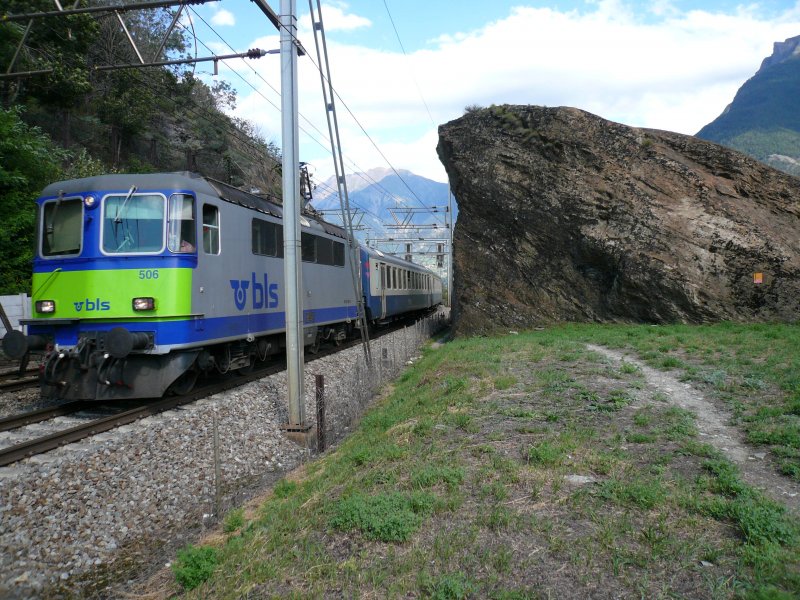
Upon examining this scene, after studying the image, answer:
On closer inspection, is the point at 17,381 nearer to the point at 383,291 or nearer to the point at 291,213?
the point at 291,213

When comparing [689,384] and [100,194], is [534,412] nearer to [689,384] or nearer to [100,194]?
[689,384]

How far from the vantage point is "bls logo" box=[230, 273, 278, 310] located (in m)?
10.4

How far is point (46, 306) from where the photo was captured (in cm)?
→ 870

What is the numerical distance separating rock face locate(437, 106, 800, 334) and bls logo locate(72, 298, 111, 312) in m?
14.2

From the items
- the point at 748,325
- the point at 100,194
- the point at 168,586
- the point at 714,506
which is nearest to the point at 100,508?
the point at 168,586

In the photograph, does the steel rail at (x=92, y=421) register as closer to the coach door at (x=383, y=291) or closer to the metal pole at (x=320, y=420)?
the metal pole at (x=320, y=420)

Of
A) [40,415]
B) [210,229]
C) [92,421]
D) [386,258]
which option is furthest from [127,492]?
[386,258]

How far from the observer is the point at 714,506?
435cm

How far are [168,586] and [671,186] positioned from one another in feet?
66.0

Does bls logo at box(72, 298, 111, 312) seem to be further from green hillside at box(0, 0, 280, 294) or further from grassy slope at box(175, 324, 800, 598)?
green hillside at box(0, 0, 280, 294)

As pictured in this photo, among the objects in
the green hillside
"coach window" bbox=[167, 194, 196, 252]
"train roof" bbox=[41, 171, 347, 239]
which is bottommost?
"coach window" bbox=[167, 194, 196, 252]

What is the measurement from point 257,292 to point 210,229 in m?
2.17

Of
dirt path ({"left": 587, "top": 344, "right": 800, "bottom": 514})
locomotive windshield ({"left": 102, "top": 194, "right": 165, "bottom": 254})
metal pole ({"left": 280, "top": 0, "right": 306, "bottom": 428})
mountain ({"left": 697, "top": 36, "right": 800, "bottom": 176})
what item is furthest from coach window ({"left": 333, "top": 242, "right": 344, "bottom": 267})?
mountain ({"left": 697, "top": 36, "right": 800, "bottom": 176})

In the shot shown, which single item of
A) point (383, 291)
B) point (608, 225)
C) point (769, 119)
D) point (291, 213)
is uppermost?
point (769, 119)
